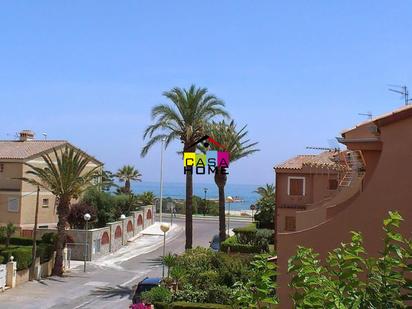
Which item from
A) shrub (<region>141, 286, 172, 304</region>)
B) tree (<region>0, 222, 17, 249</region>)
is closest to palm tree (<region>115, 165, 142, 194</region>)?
tree (<region>0, 222, 17, 249</region>)

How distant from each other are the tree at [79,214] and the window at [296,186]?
17591 mm

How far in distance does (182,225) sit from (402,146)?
5053cm

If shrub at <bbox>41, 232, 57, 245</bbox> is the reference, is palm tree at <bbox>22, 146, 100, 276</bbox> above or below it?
above

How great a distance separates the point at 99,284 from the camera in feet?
105

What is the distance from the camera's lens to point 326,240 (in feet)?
38.6

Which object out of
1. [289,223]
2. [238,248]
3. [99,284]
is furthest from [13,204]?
[289,223]

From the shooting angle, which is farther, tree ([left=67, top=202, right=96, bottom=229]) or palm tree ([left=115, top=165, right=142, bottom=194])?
palm tree ([left=115, top=165, right=142, bottom=194])

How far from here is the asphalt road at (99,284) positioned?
26.7 m

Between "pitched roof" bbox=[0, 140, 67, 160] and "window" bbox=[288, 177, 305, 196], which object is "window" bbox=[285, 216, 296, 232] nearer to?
"window" bbox=[288, 177, 305, 196]

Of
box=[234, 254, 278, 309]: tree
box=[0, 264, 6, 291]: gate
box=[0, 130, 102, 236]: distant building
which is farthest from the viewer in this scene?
box=[0, 130, 102, 236]: distant building

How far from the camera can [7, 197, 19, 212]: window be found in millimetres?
46875

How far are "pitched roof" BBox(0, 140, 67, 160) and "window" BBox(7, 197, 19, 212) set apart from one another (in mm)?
3596

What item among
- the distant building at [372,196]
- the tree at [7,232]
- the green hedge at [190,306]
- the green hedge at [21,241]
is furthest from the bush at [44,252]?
the distant building at [372,196]

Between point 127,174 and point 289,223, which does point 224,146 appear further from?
point 127,174
